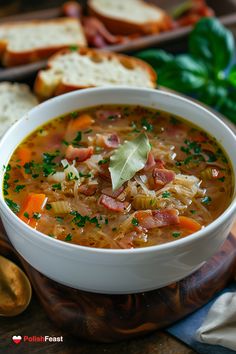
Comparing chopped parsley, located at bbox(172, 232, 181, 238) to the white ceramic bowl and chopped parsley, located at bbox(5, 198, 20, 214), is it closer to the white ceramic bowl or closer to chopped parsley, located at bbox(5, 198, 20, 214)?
the white ceramic bowl

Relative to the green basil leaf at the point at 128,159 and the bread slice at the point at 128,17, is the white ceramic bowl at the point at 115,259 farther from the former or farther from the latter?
the bread slice at the point at 128,17

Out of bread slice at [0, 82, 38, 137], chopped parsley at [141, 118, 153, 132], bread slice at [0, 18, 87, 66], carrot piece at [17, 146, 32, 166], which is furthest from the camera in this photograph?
bread slice at [0, 18, 87, 66]

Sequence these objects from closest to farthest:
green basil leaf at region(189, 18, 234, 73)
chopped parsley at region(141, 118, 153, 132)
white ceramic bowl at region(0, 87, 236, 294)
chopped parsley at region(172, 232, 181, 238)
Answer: white ceramic bowl at region(0, 87, 236, 294) < chopped parsley at region(172, 232, 181, 238) < chopped parsley at region(141, 118, 153, 132) < green basil leaf at region(189, 18, 234, 73)

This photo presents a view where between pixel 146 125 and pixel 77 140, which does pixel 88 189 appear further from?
pixel 146 125

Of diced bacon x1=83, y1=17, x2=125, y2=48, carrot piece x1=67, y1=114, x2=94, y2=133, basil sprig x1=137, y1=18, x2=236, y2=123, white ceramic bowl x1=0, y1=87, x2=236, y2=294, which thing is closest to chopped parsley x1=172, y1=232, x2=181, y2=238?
white ceramic bowl x1=0, y1=87, x2=236, y2=294

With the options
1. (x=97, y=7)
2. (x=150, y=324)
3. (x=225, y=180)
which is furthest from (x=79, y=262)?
(x=97, y=7)

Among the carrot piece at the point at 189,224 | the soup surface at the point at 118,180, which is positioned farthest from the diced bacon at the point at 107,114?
the carrot piece at the point at 189,224

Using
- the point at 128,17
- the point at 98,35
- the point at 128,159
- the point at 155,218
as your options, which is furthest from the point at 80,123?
the point at 128,17
